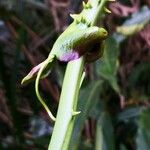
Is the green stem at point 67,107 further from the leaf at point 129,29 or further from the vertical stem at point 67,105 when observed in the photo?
the leaf at point 129,29

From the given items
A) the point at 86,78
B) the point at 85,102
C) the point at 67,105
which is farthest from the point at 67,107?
the point at 86,78

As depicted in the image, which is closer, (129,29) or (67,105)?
(67,105)

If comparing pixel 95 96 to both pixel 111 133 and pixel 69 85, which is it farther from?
pixel 69 85

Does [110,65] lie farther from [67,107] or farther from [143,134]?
[67,107]

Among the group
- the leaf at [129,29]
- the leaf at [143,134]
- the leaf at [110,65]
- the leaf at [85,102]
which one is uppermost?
the leaf at [129,29]

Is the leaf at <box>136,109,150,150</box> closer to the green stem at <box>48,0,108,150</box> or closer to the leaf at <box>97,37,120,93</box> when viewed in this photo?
the leaf at <box>97,37,120,93</box>

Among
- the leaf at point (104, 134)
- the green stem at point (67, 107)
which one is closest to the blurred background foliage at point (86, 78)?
the leaf at point (104, 134)
